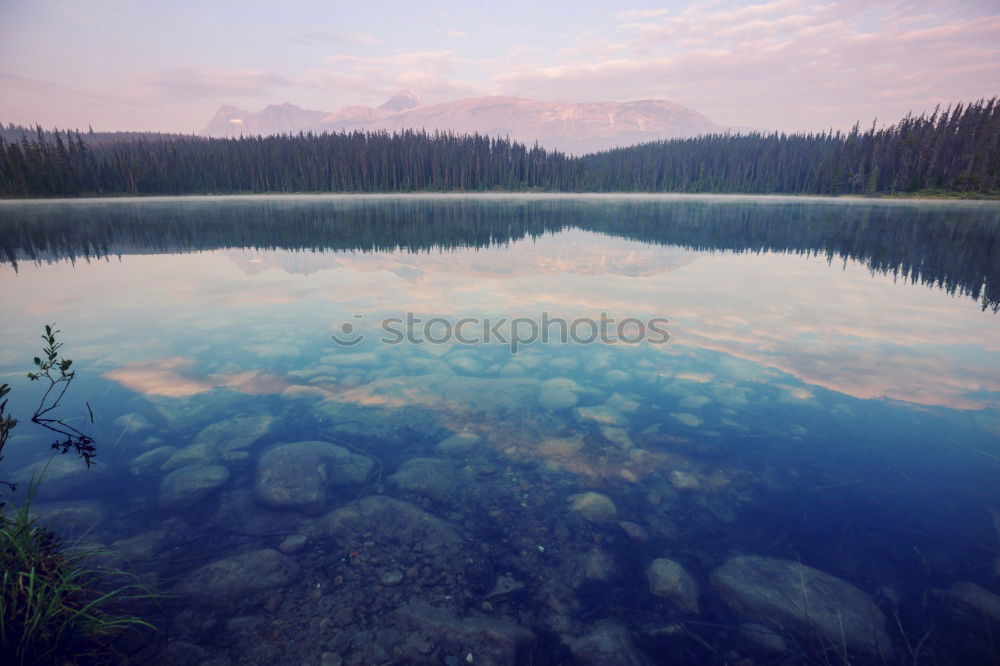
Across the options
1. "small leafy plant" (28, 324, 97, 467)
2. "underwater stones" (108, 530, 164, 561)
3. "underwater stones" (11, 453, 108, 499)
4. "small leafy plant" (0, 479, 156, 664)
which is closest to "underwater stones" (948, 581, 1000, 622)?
"small leafy plant" (0, 479, 156, 664)

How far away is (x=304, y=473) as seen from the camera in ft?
21.1

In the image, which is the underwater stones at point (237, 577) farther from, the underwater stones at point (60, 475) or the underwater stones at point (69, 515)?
the underwater stones at point (60, 475)

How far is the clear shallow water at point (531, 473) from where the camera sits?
14.2 ft

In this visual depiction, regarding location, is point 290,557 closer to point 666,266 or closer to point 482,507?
point 482,507

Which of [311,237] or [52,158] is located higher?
[52,158]

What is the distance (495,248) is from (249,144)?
500 feet

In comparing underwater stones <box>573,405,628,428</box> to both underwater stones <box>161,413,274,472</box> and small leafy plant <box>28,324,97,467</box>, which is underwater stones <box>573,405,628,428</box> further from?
small leafy plant <box>28,324,97,467</box>

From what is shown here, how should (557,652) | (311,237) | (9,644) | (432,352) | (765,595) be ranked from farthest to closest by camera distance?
(311,237), (432,352), (765,595), (557,652), (9,644)

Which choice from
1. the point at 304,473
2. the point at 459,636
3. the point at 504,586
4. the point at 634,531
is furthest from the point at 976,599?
the point at 304,473

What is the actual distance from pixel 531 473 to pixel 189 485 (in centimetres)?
476

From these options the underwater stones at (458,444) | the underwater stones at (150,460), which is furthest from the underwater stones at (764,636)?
the underwater stones at (150,460)

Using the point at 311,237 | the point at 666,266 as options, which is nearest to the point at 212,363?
the point at 666,266

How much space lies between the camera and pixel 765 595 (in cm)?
462

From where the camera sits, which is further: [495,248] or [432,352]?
[495,248]
